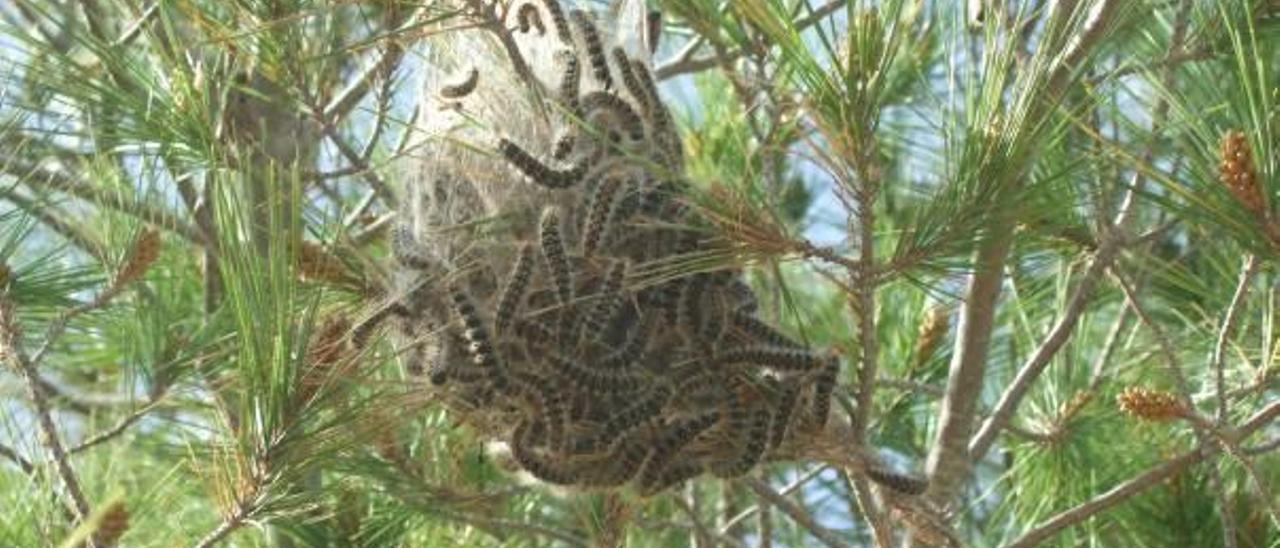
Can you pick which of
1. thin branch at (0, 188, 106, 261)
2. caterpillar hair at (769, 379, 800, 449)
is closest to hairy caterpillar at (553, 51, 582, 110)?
caterpillar hair at (769, 379, 800, 449)

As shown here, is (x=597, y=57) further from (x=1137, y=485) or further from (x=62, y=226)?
(x=62, y=226)

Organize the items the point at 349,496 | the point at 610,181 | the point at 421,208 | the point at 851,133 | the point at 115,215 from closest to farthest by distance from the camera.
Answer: the point at 851,133 → the point at 610,181 → the point at 421,208 → the point at 115,215 → the point at 349,496

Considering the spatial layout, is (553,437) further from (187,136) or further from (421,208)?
(187,136)

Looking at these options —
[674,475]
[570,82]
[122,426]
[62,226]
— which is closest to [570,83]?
[570,82]

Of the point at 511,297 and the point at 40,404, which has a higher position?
the point at 511,297

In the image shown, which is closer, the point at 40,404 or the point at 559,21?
the point at 40,404

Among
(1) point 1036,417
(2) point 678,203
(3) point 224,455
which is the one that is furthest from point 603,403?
(1) point 1036,417

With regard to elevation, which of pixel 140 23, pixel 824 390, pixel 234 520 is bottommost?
pixel 234 520

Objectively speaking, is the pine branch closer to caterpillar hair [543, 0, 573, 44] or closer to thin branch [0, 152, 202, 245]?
caterpillar hair [543, 0, 573, 44]
